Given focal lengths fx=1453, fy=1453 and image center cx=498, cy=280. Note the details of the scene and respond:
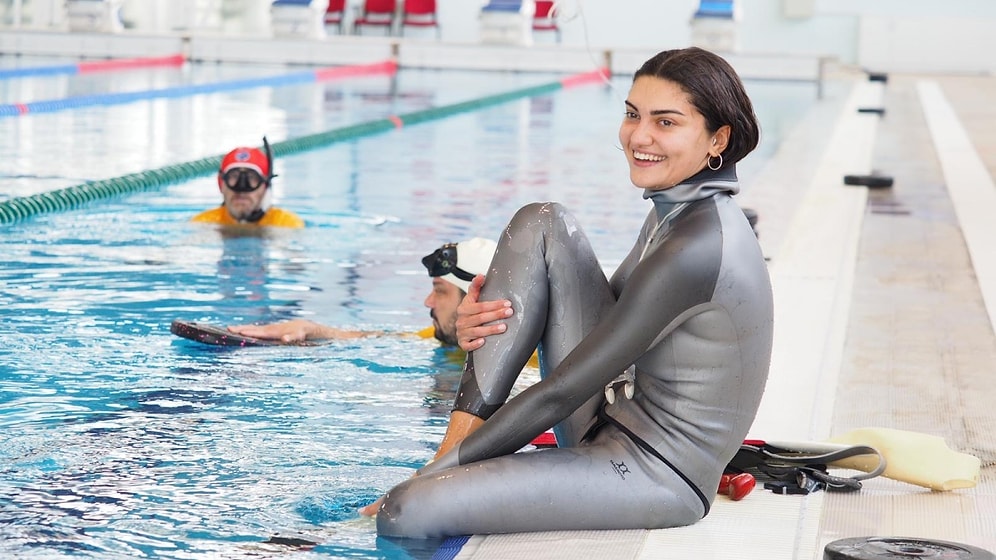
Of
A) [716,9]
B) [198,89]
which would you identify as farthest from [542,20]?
[198,89]

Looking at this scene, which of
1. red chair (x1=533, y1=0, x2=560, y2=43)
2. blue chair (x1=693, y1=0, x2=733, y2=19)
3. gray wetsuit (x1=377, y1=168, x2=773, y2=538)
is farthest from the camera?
red chair (x1=533, y1=0, x2=560, y2=43)

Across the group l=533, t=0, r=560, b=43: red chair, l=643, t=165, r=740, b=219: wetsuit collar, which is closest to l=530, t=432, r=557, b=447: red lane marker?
l=643, t=165, r=740, b=219: wetsuit collar

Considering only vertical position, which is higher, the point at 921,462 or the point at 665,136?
→ the point at 665,136

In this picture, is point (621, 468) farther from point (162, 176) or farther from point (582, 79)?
point (582, 79)

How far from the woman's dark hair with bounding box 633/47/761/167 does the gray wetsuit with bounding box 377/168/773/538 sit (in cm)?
9

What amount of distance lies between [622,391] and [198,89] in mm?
13400

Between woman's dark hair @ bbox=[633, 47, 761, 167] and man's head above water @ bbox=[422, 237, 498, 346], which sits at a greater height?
woman's dark hair @ bbox=[633, 47, 761, 167]

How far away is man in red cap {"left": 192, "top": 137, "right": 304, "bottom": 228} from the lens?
248 inches

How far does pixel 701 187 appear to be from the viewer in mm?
2486

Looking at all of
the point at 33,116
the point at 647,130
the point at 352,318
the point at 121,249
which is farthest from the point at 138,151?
the point at 647,130

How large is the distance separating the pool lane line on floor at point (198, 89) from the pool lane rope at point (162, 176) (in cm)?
283

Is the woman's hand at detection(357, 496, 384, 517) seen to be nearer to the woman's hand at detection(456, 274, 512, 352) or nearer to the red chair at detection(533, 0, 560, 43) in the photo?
the woman's hand at detection(456, 274, 512, 352)

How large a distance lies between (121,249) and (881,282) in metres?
3.15

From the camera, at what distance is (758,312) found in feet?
8.11
